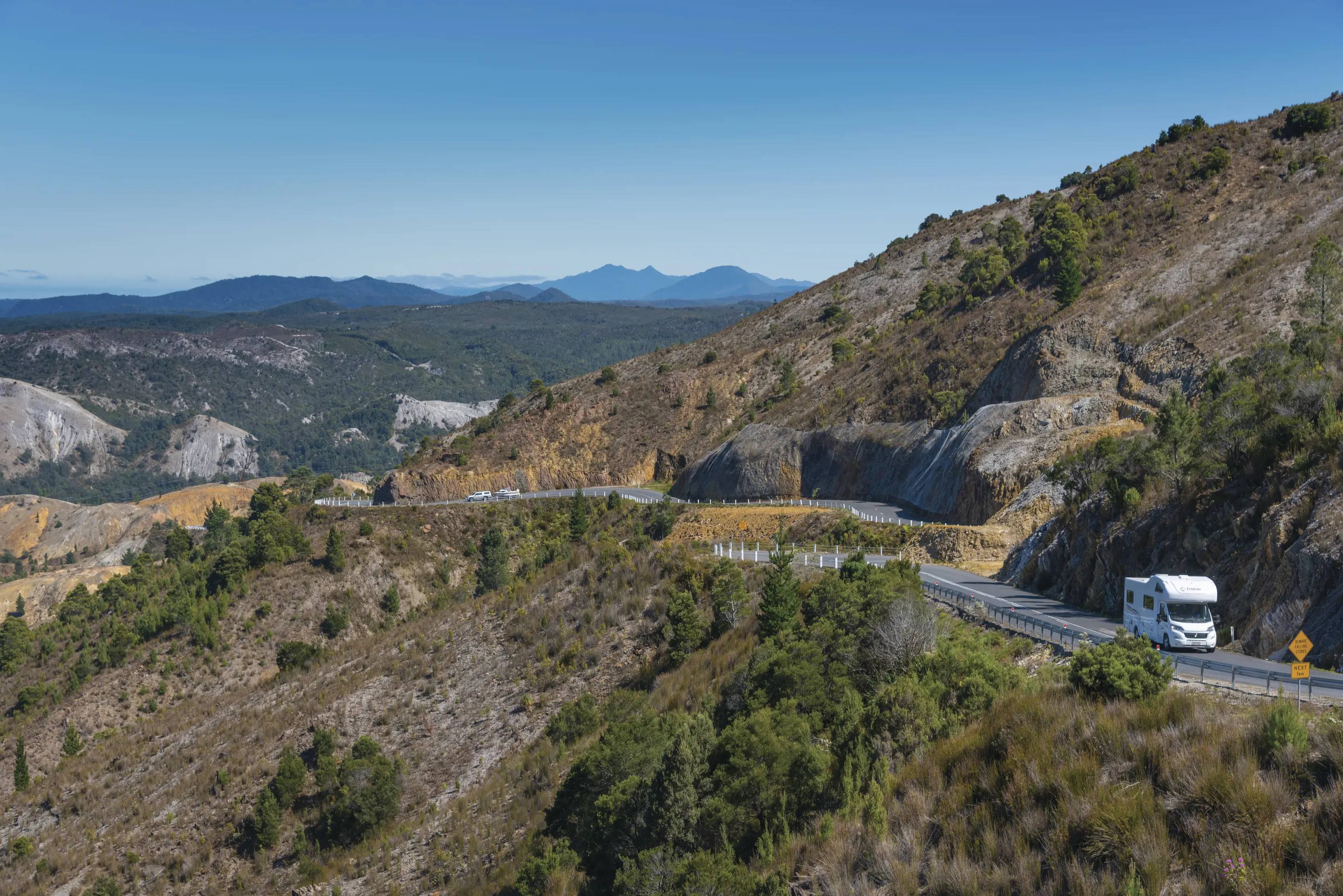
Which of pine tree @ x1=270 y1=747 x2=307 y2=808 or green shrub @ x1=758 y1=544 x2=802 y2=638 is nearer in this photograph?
green shrub @ x1=758 y1=544 x2=802 y2=638

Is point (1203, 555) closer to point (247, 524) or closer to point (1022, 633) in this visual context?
point (1022, 633)

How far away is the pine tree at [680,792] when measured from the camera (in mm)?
16234

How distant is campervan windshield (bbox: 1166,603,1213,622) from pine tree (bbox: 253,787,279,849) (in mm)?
26738

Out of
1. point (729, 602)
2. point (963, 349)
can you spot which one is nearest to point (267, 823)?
point (729, 602)

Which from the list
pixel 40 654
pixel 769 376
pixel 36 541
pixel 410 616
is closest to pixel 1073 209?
pixel 769 376

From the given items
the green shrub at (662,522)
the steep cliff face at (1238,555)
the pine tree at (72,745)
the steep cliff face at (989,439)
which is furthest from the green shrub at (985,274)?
the pine tree at (72,745)

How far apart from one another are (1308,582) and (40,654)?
69.6 metres

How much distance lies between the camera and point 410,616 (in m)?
55.4

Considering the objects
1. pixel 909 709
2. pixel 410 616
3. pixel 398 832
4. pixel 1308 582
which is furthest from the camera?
pixel 410 616

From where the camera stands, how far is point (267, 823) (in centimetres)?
2997

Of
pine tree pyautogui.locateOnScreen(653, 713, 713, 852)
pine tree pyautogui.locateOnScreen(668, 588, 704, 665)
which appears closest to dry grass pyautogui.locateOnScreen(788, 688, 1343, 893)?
pine tree pyautogui.locateOnScreen(653, 713, 713, 852)

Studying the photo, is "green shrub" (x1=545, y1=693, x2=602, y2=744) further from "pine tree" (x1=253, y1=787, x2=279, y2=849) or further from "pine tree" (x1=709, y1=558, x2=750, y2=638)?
"pine tree" (x1=253, y1=787, x2=279, y2=849)

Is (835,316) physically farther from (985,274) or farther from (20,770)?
(20,770)

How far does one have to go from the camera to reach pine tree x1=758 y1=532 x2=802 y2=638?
24938 mm
